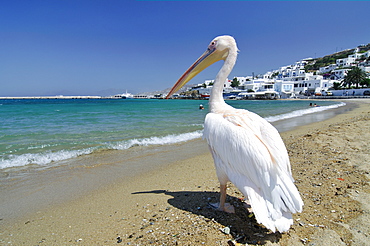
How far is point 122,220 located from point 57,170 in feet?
11.2

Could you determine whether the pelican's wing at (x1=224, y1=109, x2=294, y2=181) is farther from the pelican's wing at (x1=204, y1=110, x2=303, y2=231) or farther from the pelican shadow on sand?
the pelican shadow on sand

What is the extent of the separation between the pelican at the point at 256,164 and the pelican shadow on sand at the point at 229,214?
164 mm

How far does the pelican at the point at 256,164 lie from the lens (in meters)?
2.08

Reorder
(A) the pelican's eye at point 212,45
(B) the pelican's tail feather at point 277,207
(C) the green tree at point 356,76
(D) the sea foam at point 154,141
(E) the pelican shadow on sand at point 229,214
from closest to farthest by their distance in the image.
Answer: (B) the pelican's tail feather at point 277,207, (E) the pelican shadow on sand at point 229,214, (A) the pelican's eye at point 212,45, (D) the sea foam at point 154,141, (C) the green tree at point 356,76

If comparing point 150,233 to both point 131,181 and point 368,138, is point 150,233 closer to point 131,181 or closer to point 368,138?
point 131,181

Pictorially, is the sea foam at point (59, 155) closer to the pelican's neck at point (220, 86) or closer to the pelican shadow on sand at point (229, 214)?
the pelican shadow on sand at point (229, 214)

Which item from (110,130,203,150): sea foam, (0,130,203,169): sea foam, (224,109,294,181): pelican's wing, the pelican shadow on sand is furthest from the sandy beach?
(110,130,203,150): sea foam

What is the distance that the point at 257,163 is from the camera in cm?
226

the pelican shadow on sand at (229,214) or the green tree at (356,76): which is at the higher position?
the green tree at (356,76)

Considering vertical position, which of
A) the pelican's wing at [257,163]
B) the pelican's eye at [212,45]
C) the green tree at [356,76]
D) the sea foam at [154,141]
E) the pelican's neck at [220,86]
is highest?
the green tree at [356,76]

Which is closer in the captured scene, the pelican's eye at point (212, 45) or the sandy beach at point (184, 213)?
the sandy beach at point (184, 213)

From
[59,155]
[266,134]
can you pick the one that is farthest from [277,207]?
[59,155]

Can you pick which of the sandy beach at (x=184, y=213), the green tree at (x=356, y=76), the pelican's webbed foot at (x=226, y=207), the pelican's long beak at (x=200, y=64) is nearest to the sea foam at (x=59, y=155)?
the sandy beach at (x=184, y=213)

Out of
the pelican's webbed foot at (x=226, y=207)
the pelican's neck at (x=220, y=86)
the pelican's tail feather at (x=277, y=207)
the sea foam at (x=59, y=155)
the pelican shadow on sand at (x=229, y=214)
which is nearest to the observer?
the pelican's tail feather at (x=277, y=207)
